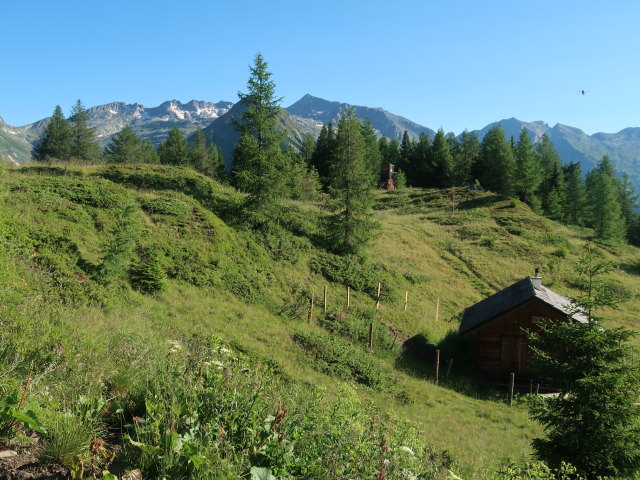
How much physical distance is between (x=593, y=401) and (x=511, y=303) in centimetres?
1561

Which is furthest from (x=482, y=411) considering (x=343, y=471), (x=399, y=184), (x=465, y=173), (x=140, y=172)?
(x=465, y=173)

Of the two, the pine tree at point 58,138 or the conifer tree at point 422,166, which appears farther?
the conifer tree at point 422,166

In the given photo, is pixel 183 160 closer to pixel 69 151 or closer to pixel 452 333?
pixel 69 151

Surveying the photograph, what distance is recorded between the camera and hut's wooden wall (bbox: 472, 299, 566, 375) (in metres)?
24.1

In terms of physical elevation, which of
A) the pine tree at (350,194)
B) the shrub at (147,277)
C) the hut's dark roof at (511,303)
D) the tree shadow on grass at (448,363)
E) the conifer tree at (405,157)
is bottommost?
the tree shadow on grass at (448,363)

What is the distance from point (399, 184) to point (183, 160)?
39990 mm

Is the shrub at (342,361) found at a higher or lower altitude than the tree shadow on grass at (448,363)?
higher

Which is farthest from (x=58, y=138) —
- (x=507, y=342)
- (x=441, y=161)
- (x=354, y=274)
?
(x=441, y=161)

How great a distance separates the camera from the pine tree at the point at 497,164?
70.6 m

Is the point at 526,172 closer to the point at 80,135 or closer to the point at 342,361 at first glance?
the point at 342,361

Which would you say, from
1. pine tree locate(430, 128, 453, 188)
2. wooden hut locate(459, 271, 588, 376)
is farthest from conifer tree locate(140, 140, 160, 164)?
wooden hut locate(459, 271, 588, 376)

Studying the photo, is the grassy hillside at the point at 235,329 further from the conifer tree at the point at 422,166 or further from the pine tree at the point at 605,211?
the conifer tree at the point at 422,166

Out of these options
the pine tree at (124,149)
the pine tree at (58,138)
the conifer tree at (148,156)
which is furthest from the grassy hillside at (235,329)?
the conifer tree at (148,156)

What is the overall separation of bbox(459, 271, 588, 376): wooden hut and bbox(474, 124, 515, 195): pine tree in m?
49.9
